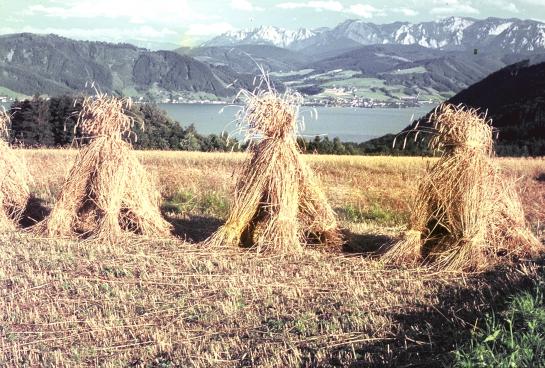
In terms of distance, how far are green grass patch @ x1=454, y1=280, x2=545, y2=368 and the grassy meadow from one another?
0.25ft

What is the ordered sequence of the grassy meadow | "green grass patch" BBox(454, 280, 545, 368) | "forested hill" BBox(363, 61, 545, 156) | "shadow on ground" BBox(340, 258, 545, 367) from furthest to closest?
A: "forested hill" BBox(363, 61, 545, 156), the grassy meadow, "shadow on ground" BBox(340, 258, 545, 367), "green grass patch" BBox(454, 280, 545, 368)

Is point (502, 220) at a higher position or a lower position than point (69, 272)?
higher

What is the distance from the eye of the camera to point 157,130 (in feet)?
144

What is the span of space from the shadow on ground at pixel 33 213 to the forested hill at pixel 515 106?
36016 millimetres

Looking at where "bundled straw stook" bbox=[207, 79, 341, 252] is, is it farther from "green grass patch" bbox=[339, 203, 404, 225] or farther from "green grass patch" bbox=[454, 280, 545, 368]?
"green grass patch" bbox=[454, 280, 545, 368]

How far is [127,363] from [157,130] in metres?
39.7

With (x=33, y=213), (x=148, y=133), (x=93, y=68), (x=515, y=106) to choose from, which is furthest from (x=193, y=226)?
(x=515, y=106)

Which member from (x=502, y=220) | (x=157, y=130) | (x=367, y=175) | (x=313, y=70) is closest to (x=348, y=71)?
(x=313, y=70)

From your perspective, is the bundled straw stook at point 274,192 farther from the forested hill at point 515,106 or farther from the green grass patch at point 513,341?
the forested hill at point 515,106

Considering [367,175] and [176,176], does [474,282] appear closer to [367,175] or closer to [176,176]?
[176,176]

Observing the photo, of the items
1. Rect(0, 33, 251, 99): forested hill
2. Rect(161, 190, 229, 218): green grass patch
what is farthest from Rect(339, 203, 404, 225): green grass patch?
Rect(0, 33, 251, 99): forested hill

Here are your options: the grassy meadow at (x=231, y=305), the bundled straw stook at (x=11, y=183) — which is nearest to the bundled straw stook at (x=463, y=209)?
the grassy meadow at (x=231, y=305)

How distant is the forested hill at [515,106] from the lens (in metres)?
60.0

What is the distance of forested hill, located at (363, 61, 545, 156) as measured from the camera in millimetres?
59994
